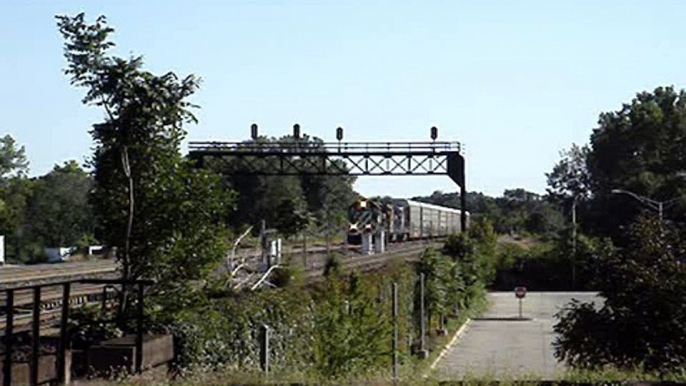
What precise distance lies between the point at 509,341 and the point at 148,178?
2969cm

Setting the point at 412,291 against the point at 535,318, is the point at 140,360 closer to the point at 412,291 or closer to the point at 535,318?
the point at 412,291

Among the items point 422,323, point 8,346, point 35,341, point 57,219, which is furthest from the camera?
point 57,219

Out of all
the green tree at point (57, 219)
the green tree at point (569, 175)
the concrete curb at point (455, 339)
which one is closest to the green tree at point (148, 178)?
the concrete curb at point (455, 339)

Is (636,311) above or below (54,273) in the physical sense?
below

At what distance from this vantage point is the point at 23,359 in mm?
13672

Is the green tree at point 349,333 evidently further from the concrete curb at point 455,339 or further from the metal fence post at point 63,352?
the concrete curb at point 455,339

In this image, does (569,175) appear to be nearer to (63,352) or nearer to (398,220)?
(398,220)

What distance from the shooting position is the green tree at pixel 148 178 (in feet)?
64.7

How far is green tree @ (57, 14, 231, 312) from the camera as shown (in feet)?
64.7

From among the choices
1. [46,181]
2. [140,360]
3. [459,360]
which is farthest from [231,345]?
[46,181]

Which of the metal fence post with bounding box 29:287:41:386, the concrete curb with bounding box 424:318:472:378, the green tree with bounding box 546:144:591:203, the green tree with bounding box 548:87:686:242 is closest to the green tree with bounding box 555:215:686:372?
the metal fence post with bounding box 29:287:41:386

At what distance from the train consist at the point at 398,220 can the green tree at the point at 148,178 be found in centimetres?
4731

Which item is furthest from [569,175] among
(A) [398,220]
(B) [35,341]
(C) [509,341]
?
(B) [35,341]

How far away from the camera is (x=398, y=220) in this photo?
87.6 meters
